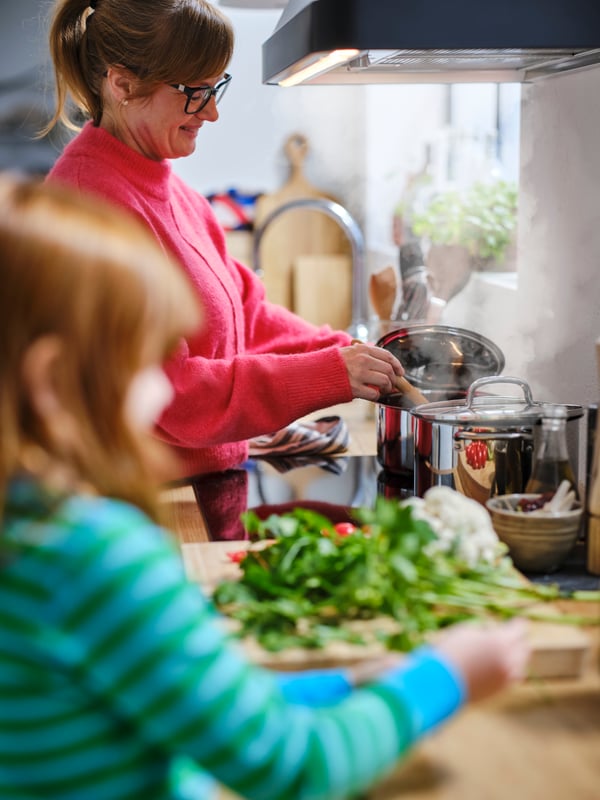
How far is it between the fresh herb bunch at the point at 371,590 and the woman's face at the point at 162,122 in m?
0.80

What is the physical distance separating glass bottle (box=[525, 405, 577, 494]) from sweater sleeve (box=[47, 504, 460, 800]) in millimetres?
591

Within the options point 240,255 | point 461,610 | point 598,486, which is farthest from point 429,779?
point 240,255

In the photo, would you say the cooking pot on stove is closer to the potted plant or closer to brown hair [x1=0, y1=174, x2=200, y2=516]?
the potted plant

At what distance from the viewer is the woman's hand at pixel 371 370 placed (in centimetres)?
156

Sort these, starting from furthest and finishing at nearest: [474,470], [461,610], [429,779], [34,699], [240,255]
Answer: [240,255], [474,470], [461,610], [429,779], [34,699]

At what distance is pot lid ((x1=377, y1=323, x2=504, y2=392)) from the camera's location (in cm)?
166

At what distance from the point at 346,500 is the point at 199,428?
0.78ft

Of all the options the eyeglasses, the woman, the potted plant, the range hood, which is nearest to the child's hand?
the range hood

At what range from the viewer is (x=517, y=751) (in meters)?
0.79

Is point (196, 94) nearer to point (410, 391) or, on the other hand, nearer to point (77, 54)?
point (77, 54)

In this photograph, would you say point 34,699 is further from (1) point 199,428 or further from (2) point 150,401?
(1) point 199,428

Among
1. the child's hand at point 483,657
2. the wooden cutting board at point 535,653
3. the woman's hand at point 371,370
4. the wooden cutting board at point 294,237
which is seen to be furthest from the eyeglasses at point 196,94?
the wooden cutting board at point 294,237

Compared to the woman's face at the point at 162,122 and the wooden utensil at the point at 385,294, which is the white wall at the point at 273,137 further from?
the woman's face at the point at 162,122

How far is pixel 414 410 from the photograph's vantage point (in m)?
1.43
